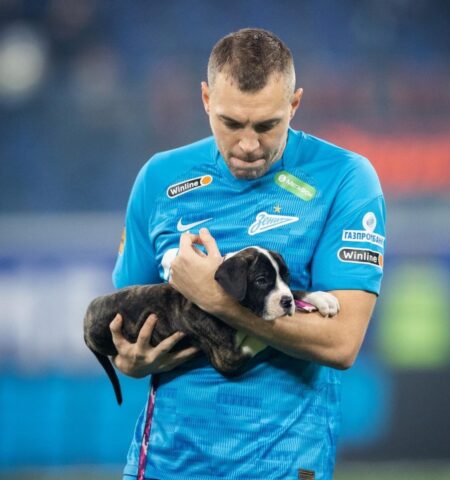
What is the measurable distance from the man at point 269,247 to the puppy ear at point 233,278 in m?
0.03

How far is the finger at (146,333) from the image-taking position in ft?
10.3

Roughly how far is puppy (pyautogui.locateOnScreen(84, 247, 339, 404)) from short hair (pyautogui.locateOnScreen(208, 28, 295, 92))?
0.51 metres

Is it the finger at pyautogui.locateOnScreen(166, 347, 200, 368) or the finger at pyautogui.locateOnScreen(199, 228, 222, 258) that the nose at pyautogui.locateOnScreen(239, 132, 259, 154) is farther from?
the finger at pyautogui.locateOnScreen(166, 347, 200, 368)

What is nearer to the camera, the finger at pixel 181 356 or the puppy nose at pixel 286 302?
the puppy nose at pixel 286 302

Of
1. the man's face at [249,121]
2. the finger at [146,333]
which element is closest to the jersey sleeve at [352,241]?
the man's face at [249,121]

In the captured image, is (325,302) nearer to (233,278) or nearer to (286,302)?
(286,302)

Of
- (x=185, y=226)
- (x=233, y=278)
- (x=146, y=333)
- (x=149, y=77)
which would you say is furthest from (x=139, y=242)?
(x=149, y=77)

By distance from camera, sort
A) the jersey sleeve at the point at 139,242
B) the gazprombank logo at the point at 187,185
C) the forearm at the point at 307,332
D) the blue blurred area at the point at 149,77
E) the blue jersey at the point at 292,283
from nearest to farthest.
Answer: the forearm at the point at 307,332, the blue jersey at the point at 292,283, the gazprombank logo at the point at 187,185, the jersey sleeve at the point at 139,242, the blue blurred area at the point at 149,77

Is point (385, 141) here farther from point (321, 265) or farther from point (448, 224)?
point (321, 265)

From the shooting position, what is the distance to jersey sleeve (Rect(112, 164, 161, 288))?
11.0ft

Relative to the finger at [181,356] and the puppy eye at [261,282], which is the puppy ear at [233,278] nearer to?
the puppy eye at [261,282]

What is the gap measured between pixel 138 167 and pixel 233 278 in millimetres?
5070

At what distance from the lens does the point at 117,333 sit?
3254 mm

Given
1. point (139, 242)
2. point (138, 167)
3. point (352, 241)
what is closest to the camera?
point (352, 241)
